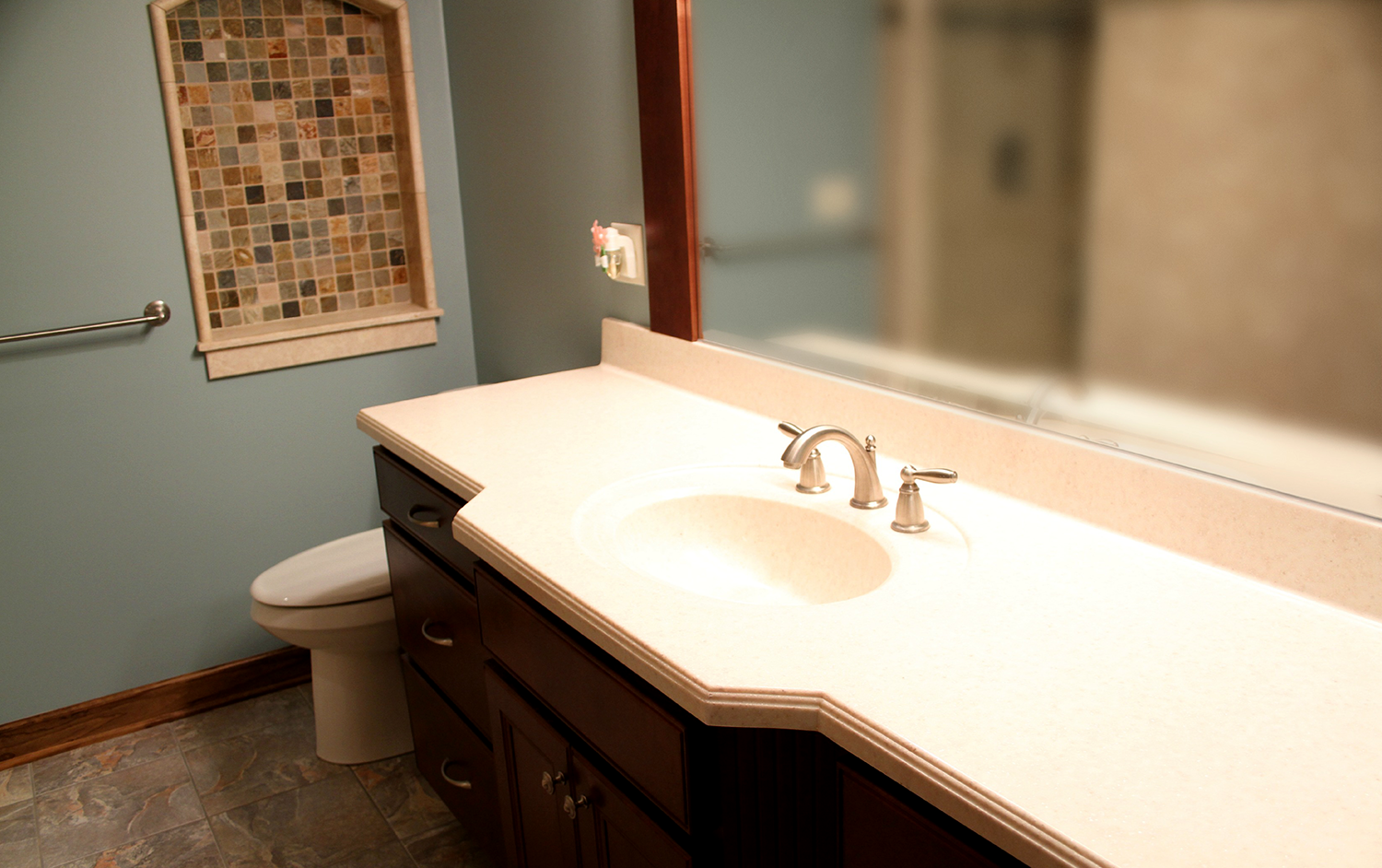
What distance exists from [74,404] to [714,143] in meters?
1.54

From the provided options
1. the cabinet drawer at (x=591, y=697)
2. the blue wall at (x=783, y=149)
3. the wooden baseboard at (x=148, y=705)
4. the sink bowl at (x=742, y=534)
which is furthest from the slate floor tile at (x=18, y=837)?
the blue wall at (x=783, y=149)

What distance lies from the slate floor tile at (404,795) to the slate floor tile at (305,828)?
0.07ft

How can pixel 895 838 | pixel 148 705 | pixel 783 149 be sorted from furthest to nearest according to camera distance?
pixel 148 705 → pixel 783 149 → pixel 895 838

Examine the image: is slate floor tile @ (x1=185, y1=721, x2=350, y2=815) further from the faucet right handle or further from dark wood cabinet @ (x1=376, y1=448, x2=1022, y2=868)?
the faucet right handle

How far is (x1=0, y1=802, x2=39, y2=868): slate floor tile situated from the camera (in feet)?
6.77

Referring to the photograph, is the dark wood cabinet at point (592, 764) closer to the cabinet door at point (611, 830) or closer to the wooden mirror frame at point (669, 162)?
the cabinet door at point (611, 830)

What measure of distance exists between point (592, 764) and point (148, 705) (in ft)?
5.68

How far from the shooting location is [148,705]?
2514 millimetres

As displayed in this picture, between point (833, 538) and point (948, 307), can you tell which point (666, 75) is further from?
point (833, 538)

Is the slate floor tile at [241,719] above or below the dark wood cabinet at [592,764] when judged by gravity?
below

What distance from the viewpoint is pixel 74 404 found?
2.31 metres

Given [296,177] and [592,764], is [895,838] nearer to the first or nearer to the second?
[592,764]

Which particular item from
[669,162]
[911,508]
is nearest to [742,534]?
[911,508]

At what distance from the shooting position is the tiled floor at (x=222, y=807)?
6.72 feet
